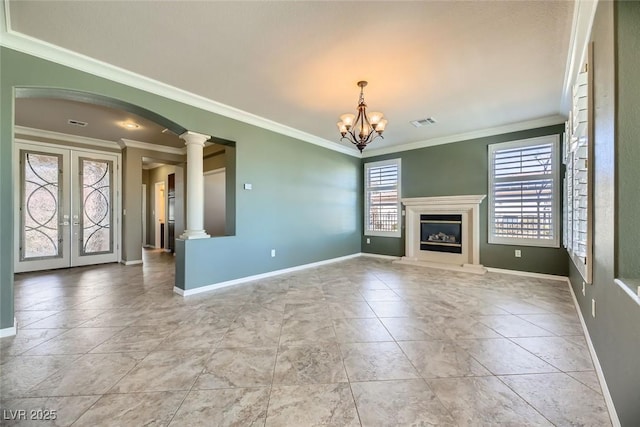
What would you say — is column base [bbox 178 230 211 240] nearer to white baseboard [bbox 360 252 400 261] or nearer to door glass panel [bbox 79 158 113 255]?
door glass panel [bbox 79 158 113 255]

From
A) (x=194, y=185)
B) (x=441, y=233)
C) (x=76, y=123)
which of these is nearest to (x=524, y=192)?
(x=441, y=233)

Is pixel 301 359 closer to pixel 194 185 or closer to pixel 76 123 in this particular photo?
pixel 194 185

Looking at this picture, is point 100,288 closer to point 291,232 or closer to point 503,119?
point 291,232

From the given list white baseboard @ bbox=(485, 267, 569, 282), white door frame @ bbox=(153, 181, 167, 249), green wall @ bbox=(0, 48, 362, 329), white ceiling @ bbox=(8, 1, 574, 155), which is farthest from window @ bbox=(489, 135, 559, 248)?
→ white door frame @ bbox=(153, 181, 167, 249)

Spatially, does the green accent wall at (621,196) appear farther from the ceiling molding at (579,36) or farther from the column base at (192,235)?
the column base at (192,235)

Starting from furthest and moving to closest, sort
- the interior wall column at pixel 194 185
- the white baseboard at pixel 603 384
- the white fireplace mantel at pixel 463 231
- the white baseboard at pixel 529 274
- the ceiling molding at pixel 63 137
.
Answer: the white fireplace mantel at pixel 463 231 → the ceiling molding at pixel 63 137 → the white baseboard at pixel 529 274 → the interior wall column at pixel 194 185 → the white baseboard at pixel 603 384

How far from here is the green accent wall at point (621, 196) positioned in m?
1.24

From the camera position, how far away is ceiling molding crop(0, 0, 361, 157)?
2.34 m

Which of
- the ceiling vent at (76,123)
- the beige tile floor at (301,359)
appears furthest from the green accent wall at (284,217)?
the ceiling vent at (76,123)

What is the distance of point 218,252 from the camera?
13.1 feet

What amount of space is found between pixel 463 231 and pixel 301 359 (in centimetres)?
456

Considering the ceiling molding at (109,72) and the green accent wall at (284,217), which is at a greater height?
the ceiling molding at (109,72)

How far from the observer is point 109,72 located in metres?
2.88

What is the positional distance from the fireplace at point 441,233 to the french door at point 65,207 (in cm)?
700
